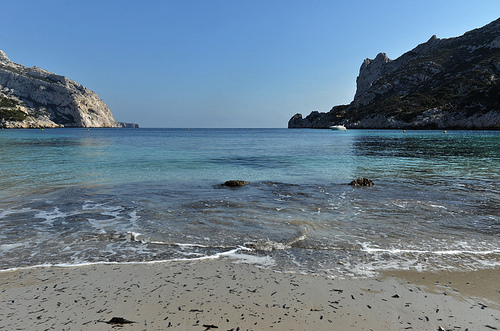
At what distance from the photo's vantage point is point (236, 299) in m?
4.55

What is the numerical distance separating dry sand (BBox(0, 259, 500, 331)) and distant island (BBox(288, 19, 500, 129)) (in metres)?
122

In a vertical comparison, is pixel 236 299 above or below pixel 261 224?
above

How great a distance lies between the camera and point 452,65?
492ft

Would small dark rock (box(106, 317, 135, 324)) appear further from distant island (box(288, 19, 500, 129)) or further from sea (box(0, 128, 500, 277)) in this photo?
distant island (box(288, 19, 500, 129))

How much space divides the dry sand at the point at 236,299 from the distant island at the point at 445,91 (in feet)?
400

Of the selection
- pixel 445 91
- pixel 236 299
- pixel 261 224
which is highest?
pixel 445 91

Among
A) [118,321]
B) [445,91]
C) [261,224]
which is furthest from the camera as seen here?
[445,91]

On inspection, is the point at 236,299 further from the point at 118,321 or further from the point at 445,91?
the point at 445,91

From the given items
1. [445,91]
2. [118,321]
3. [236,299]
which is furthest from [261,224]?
[445,91]

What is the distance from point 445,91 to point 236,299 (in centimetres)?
15506

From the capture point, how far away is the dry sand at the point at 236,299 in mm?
3936

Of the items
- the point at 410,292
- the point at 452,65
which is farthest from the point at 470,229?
the point at 452,65

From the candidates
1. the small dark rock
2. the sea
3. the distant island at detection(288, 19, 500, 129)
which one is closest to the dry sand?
the small dark rock

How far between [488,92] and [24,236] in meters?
139
